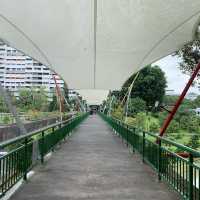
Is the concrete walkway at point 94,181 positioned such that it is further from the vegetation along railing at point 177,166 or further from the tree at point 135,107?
the tree at point 135,107

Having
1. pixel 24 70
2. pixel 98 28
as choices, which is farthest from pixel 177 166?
pixel 24 70

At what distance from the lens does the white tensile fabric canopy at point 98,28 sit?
9.55m

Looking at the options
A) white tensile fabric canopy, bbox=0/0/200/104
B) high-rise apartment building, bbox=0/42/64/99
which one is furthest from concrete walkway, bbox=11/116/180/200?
high-rise apartment building, bbox=0/42/64/99

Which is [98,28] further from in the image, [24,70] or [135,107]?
[24,70]

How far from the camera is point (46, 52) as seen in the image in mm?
16562

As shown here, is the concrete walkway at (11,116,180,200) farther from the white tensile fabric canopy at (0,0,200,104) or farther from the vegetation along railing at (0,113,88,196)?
the white tensile fabric canopy at (0,0,200,104)

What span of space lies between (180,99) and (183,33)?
203cm

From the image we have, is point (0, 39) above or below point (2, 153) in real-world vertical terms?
above

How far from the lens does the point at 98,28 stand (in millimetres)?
11633

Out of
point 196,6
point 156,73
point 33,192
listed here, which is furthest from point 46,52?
point 156,73

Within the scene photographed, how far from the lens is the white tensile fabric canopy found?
9.55 metres

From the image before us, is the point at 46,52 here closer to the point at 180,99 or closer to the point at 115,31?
the point at 115,31

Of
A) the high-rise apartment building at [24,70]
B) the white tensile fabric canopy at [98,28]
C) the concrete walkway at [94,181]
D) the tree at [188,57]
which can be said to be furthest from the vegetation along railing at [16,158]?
the high-rise apartment building at [24,70]

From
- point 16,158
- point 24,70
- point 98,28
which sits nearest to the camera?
point 16,158
